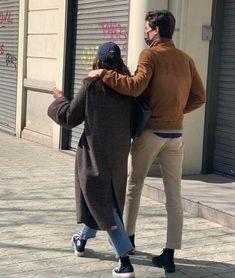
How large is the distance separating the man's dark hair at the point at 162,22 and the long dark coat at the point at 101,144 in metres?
Result: 0.58

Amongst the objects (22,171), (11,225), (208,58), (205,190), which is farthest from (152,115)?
(22,171)

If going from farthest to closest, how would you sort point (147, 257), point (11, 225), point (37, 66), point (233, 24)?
1. point (37, 66)
2. point (233, 24)
3. point (11, 225)
4. point (147, 257)

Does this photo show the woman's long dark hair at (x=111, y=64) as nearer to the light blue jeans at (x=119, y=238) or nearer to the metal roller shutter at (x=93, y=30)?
the light blue jeans at (x=119, y=238)

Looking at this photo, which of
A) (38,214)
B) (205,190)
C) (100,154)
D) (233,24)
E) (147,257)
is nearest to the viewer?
(100,154)

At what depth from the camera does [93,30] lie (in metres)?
9.45

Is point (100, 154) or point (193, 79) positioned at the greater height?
point (193, 79)

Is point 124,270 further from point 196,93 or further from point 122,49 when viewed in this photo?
point 122,49

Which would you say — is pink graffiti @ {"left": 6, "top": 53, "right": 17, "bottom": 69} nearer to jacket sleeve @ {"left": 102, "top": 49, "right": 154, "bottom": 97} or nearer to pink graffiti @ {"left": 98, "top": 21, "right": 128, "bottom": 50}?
pink graffiti @ {"left": 98, "top": 21, "right": 128, "bottom": 50}

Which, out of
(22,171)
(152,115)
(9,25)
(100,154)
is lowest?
(22,171)

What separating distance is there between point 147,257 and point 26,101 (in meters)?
7.43

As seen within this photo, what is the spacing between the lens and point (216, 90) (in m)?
7.71

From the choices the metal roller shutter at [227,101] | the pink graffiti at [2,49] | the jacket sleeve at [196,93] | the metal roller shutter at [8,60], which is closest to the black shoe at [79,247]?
the jacket sleeve at [196,93]

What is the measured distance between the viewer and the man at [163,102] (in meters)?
4.23

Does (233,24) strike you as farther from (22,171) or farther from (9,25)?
(9,25)
